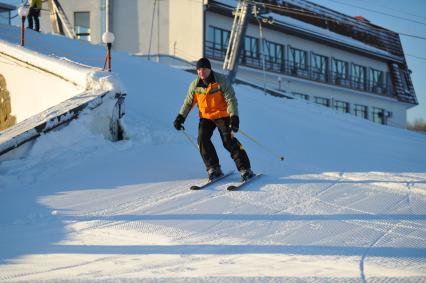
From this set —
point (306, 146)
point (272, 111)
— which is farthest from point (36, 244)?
point (272, 111)

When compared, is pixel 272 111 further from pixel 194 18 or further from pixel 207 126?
pixel 194 18

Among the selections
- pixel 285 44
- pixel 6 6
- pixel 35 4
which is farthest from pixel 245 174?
pixel 285 44

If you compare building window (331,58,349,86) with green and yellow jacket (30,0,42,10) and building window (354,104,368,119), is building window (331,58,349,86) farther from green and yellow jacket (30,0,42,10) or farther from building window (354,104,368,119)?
green and yellow jacket (30,0,42,10)

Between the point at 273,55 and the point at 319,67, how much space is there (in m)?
5.09

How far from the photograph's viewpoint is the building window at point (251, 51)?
31375 millimetres

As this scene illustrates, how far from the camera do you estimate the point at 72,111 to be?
7.25 meters

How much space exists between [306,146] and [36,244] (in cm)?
622

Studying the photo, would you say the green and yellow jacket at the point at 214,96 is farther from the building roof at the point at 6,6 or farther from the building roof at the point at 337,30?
the building roof at the point at 6,6

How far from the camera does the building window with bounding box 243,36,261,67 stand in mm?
31375

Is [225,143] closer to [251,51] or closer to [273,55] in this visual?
[251,51]

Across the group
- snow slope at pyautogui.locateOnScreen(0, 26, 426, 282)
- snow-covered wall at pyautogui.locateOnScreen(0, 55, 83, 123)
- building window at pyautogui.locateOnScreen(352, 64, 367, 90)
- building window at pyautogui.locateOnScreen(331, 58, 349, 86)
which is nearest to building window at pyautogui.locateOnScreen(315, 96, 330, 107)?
building window at pyautogui.locateOnScreen(331, 58, 349, 86)

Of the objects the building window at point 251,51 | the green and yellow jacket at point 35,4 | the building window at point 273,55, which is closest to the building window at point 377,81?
the building window at point 273,55

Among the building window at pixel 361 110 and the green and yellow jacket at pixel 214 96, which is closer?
the green and yellow jacket at pixel 214 96

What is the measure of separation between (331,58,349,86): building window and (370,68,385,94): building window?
3.34 meters
